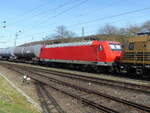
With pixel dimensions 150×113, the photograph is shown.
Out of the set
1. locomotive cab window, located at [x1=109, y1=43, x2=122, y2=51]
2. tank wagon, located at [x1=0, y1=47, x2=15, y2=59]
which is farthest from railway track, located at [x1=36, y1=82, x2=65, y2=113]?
tank wagon, located at [x1=0, y1=47, x2=15, y2=59]

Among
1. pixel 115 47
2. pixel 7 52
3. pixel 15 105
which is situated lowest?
pixel 15 105

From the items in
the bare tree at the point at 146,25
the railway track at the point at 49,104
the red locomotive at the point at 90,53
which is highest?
the bare tree at the point at 146,25

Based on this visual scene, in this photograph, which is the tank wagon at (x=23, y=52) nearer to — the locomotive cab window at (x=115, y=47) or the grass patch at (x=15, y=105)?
the locomotive cab window at (x=115, y=47)

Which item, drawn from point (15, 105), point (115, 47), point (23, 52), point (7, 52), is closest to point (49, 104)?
point (15, 105)

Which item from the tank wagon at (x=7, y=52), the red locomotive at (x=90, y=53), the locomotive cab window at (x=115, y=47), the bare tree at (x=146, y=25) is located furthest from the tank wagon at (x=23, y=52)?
the bare tree at (x=146, y=25)

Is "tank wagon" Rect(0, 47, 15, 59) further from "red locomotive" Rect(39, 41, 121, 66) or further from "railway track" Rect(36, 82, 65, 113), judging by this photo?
"railway track" Rect(36, 82, 65, 113)

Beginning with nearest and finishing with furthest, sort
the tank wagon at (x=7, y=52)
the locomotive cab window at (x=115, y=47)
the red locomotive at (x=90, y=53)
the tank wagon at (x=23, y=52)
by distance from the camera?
the red locomotive at (x=90, y=53)
the locomotive cab window at (x=115, y=47)
the tank wagon at (x=23, y=52)
the tank wagon at (x=7, y=52)

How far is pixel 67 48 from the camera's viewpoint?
102 feet

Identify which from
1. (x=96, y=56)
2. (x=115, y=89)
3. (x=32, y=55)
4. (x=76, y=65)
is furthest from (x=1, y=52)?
(x=115, y=89)

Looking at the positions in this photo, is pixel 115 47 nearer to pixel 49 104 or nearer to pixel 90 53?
pixel 90 53

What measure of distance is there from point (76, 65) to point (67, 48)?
2.48 m

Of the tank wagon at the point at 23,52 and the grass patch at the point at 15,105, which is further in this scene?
the tank wagon at the point at 23,52

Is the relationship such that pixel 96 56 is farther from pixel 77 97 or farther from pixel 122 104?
pixel 122 104

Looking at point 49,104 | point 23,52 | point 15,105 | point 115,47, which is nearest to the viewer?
point 15,105
